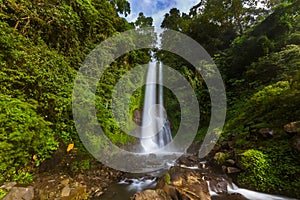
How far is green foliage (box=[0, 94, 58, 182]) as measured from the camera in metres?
2.97

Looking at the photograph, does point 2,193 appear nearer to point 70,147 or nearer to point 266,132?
point 70,147

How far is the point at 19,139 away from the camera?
310 centimetres

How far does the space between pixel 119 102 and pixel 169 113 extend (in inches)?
214

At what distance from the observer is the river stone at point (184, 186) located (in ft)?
10.2

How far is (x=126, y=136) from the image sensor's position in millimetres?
7973

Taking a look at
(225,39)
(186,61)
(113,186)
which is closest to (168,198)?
(113,186)

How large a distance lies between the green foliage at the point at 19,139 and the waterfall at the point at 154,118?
6173 millimetres

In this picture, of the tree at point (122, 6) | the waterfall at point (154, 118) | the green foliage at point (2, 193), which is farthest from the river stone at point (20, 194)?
the tree at point (122, 6)

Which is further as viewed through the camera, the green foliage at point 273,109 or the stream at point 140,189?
the green foliage at point 273,109

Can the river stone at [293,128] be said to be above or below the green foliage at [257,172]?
above

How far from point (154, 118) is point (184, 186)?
8225mm

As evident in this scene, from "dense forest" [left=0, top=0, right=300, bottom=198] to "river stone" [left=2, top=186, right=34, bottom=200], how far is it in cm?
34

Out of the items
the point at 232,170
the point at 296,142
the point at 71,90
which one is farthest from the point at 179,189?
the point at 71,90

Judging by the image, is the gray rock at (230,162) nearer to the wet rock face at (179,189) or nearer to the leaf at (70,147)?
the wet rock face at (179,189)
